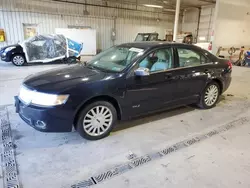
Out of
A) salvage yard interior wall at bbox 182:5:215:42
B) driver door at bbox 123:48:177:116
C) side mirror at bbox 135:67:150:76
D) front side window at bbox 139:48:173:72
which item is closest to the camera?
side mirror at bbox 135:67:150:76

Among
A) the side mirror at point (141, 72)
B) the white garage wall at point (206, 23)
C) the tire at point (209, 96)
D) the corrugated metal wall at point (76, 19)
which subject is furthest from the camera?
the white garage wall at point (206, 23)

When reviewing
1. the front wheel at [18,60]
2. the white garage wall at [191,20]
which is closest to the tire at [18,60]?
the front wheel at [18,60]

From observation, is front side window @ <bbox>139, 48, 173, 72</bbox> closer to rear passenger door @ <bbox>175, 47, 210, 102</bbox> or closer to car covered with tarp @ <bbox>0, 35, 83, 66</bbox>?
rear passenger door @ <bbox>175, 47, 210, 102</bbox>

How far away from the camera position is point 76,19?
505 inches

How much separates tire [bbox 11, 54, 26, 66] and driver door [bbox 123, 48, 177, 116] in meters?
7.42

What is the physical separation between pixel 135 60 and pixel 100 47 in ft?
39.5

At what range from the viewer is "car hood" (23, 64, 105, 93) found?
7.57 ft

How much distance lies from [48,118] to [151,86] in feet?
4.72

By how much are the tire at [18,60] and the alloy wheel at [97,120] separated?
737 centimetres

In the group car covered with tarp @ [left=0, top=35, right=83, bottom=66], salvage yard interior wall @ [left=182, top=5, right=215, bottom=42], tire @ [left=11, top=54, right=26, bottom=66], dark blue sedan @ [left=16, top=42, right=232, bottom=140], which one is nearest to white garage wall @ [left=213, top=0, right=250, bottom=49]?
salvage yard interior wall @ [left=182, top=5, right=215, bottom=42]

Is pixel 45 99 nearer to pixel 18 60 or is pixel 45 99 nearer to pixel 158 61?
pixel 158 61

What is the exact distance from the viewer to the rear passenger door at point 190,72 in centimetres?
315

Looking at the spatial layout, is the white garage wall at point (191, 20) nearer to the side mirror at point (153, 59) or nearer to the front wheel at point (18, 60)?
the front wheel at point (18, 60)

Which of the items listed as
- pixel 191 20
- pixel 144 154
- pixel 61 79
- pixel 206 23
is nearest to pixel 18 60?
pixel 61 79
